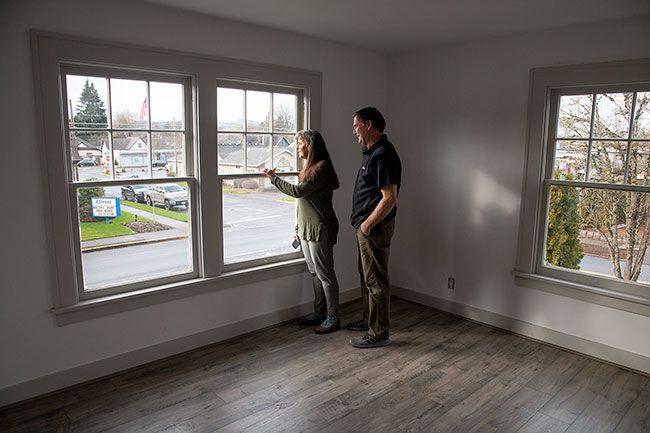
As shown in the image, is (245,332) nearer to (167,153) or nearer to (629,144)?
(167,153)

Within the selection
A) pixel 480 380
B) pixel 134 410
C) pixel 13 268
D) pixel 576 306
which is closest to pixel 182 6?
pixel 13 268

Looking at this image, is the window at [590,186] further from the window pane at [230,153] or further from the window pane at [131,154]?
the window pane at [131,154]

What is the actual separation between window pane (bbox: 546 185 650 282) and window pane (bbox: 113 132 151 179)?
306 cm

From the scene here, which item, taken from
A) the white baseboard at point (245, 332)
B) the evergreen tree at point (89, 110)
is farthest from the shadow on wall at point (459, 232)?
the evergreen tree at point (89, 110)

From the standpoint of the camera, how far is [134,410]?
2627mm

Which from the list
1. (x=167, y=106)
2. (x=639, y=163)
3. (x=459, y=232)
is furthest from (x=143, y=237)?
(x=639, y=163)

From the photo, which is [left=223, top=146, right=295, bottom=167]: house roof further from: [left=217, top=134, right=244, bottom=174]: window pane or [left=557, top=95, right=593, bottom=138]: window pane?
[left=557, top=95, right=593, bottom=138]: window pane

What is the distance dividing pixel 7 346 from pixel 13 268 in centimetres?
46

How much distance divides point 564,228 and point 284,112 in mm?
2439

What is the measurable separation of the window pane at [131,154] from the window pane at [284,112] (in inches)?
43.0

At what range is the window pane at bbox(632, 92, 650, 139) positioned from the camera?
3119mm

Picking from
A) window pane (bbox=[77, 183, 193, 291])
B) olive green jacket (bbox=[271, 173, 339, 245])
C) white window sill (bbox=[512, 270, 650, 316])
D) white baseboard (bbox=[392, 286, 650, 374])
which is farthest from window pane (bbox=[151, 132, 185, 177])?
white window sill (bbox=[512, 270, 650, 316])

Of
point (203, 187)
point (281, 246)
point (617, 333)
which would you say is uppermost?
point (203, 187)

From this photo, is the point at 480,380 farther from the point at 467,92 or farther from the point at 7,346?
the point at 7,346
